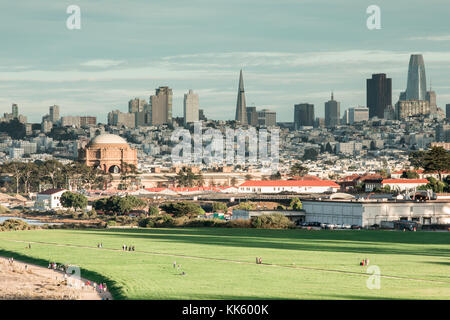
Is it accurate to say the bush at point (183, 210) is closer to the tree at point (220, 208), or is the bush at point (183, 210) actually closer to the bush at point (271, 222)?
the bush at point (271, 222)

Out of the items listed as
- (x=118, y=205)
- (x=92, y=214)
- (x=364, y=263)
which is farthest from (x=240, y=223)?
(x=364, y=263)

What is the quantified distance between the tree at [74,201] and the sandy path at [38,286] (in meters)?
74.7

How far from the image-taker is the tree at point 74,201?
131 m

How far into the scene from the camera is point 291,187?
16788cm

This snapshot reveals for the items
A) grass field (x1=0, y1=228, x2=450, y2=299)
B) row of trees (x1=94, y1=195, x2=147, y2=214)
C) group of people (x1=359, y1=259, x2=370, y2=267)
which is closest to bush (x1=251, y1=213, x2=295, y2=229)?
grass field (x1=0, y1=228, x2=450, y2=299)

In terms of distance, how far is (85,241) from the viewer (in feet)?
243

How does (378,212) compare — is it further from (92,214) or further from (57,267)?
(57,267)

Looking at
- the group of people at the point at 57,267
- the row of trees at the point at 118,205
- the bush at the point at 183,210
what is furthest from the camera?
the row of trees at the point at 118,205

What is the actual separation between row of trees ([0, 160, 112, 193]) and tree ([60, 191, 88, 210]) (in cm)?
3959

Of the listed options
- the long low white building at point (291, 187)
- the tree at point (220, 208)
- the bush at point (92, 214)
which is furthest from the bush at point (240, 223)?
the long low white building at point (291, 187)

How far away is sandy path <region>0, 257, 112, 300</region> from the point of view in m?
43.0

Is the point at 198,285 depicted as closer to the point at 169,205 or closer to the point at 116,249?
the point at 116,249

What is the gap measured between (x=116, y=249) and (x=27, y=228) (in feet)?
93.7
